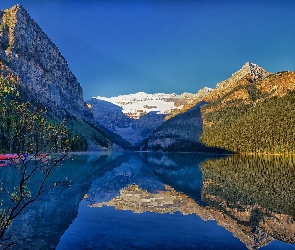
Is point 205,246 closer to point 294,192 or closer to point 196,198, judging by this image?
point 196,198

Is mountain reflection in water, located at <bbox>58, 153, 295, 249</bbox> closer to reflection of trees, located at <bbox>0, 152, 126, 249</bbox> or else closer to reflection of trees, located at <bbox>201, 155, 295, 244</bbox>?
reflection of trees, located at <bbox>201, 155, 295, 244</bbox>

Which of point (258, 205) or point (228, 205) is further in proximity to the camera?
point (228, 205)

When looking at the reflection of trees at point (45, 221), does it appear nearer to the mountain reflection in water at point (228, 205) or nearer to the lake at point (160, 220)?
the lake at point (160, 220)

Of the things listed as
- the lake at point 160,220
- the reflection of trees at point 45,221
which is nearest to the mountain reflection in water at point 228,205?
the lake at point 160,220

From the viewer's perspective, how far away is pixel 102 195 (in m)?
60.8

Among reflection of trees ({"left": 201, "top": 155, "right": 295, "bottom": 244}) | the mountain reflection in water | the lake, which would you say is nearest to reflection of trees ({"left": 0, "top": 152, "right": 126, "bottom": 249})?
the lake

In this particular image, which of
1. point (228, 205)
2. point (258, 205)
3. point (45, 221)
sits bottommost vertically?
point (45, 221)

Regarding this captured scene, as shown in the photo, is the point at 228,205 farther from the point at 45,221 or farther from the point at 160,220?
the point at 45,221

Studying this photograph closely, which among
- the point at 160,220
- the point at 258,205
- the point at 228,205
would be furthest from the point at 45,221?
the point at 258,205

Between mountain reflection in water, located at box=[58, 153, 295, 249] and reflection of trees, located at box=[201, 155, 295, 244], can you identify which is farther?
reflection of trees, located at box=[201, 155, 295, 244]

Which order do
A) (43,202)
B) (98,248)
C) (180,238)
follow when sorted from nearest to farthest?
(98,248) → (180,238) → (43,202)

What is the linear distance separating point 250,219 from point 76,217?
71.1ft

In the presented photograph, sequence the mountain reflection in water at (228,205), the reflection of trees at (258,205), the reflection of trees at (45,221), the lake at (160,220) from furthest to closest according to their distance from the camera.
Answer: the reflection of trees at (258,205), the mountain reflection in water at (228,205), the reflection of trees at (45,221), the lake at (160,220)

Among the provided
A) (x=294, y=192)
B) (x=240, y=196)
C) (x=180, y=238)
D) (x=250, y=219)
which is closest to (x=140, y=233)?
(x=180, y=238)
